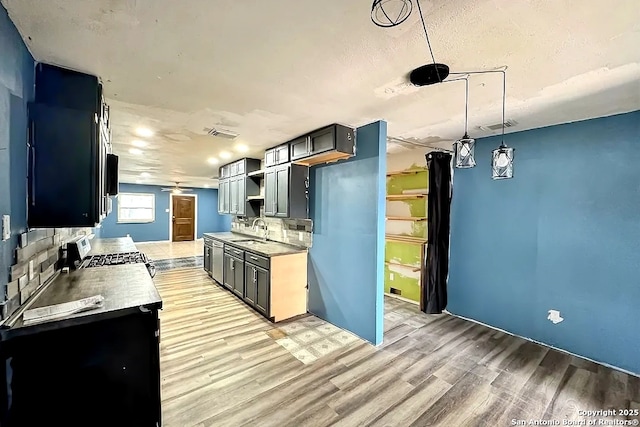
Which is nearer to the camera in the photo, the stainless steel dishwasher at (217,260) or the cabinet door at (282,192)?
the cabinet door at (282,192)

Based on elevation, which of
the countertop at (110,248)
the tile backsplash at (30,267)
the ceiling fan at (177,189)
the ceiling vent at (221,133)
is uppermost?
the ceiling vent at (221,133)

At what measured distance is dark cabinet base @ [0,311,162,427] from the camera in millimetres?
1442

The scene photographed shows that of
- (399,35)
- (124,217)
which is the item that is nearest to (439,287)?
(399,35)

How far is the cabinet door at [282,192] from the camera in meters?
3.81

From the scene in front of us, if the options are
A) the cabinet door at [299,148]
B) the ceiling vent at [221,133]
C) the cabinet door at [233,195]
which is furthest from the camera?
the cabinet door at [233,195]

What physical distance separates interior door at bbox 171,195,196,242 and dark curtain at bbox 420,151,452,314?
996cm

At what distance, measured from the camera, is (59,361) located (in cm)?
152

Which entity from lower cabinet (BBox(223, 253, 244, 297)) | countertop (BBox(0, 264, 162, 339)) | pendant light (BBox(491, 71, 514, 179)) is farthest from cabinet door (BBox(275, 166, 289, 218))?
pendant light (BBox(491, 71, 514, 179))

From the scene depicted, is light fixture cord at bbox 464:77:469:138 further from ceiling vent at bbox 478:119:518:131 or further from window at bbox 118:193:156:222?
window at bbox 118:193:156:222

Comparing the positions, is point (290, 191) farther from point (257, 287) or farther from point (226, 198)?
point (226, 198)

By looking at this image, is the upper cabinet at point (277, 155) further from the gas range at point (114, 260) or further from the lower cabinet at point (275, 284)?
the gas range at point (114, 260)

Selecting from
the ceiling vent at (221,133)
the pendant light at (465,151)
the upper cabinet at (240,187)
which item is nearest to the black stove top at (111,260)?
the ceiling vent at (221,133)

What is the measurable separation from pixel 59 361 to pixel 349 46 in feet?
7.87

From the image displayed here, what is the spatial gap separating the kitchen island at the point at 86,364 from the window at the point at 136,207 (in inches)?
372
